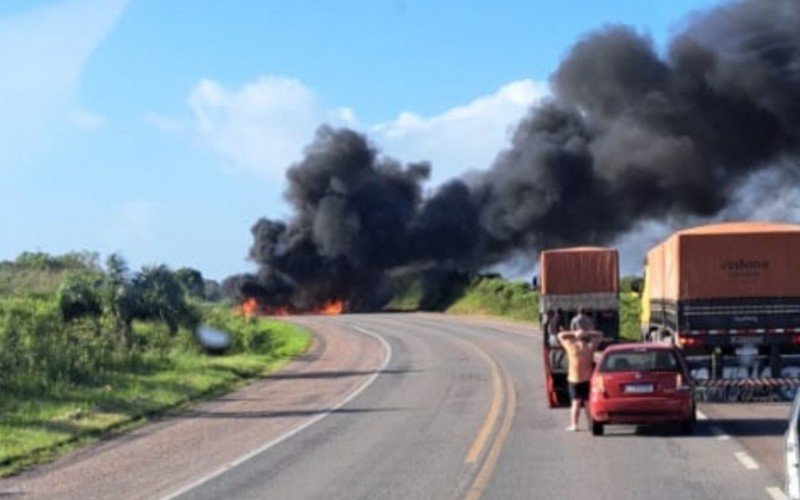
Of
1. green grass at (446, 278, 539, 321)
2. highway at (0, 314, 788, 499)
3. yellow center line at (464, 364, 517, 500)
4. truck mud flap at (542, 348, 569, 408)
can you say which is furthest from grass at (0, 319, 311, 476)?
green grass at (446, 278, 539, 321)

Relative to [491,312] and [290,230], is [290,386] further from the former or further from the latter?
[290,230]

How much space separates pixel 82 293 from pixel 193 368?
366 inches

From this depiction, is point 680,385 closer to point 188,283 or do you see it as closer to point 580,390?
point 580,390

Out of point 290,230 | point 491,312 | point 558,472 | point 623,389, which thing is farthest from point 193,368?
point 290,230

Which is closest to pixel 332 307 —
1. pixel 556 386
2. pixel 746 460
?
pixel 556 386

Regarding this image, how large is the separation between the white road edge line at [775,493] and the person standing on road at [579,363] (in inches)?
282

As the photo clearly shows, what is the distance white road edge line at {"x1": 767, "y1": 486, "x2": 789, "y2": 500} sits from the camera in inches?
493

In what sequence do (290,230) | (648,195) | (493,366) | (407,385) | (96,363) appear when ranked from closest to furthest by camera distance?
(407,385) → (96,363) → (493,366) → (648,195) → (290,230)

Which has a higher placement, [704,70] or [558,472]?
[704,70]

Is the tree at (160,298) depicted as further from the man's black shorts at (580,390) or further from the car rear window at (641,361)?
the car rear window at (641,361)

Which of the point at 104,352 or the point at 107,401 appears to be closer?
the point at 107,401

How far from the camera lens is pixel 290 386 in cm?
3412

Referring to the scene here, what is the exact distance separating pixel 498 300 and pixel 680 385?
57.5 m

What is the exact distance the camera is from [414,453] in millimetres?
→ 17594
